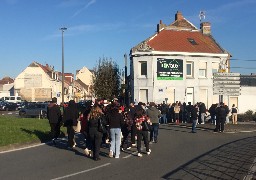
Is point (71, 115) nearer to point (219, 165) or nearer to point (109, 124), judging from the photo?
point (109, 124)

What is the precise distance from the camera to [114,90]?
55.8 metres

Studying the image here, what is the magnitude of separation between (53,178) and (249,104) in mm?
41546

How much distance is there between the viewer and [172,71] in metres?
44.7

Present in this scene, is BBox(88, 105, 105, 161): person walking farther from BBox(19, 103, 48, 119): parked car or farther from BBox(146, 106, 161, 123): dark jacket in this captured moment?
BBox(19, 103, 48, 119): parked car

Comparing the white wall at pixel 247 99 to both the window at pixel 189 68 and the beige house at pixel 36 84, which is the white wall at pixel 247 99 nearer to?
the window at pixel 189 68

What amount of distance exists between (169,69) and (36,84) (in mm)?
51192

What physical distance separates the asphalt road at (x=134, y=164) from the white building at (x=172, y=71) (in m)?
27.4

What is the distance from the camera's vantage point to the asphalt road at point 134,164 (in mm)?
10609

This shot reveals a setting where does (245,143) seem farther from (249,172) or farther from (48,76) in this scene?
(48,76)

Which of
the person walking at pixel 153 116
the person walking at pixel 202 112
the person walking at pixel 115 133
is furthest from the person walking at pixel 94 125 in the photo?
the person walking at pixel 202 112

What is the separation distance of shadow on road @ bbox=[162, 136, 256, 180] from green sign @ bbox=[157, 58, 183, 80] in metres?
28.7

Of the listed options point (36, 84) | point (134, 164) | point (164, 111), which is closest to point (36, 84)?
point (36, 84)

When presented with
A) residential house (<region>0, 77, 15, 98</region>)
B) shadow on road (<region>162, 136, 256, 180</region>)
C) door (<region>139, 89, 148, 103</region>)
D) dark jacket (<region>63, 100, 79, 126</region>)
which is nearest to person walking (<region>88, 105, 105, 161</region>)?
dark jacket (<region>63, 100, 79, 126</region>)

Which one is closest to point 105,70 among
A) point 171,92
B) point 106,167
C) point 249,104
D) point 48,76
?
point 171,92
